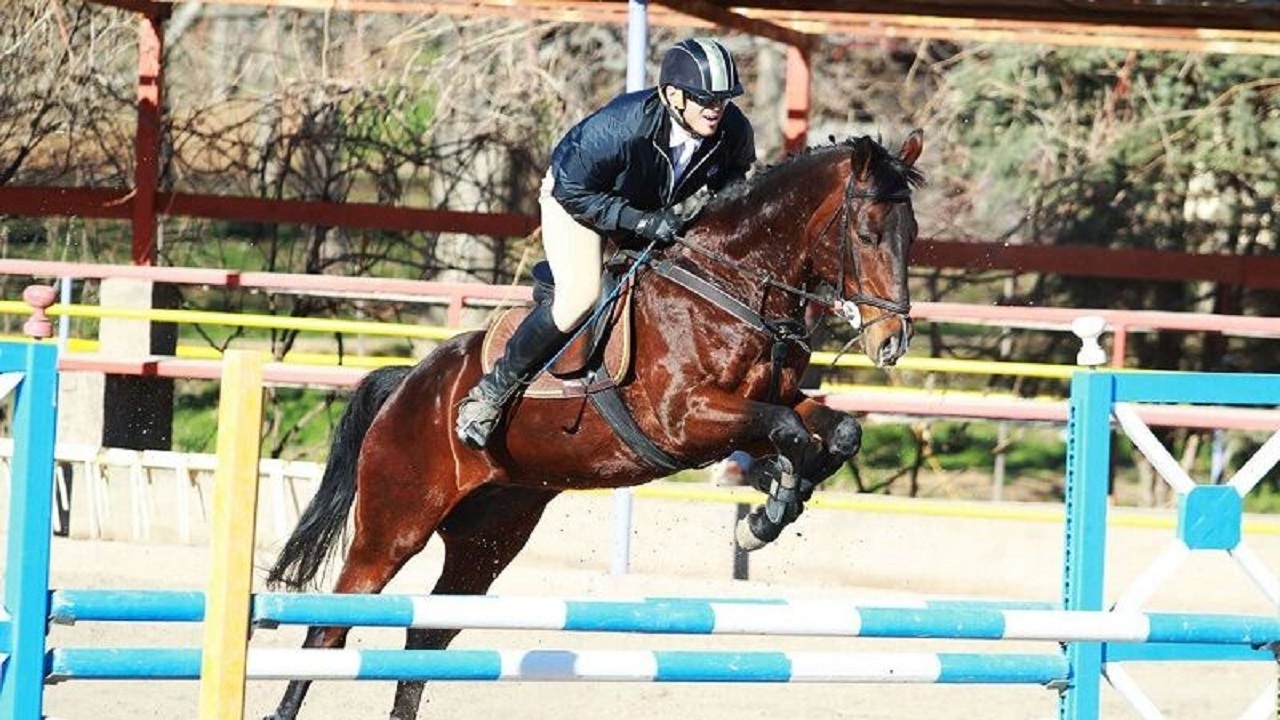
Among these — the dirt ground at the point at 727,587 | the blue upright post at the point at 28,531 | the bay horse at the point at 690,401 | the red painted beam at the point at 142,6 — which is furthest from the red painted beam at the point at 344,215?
the blue upright post at the point at 28,531

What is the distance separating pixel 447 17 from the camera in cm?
1280

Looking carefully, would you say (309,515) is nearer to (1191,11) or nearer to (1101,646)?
(1101,646)

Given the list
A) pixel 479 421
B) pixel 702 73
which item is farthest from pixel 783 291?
pixel 479 421

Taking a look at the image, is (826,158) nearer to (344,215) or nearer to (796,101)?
(796,101)

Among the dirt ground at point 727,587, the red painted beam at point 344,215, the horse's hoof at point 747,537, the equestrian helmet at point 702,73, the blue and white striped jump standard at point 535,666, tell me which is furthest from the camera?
the red painted beam at point 344,215

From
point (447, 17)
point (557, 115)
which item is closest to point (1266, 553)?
point (557, 115)

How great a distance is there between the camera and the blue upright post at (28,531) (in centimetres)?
347

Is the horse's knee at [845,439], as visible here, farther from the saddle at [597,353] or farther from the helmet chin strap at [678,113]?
the helmet chin strap at [678,113]

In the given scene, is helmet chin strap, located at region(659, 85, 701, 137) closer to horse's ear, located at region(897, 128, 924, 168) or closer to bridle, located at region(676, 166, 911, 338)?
bridle, located at region(676, 166, 911, 338)

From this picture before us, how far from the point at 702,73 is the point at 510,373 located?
97cm

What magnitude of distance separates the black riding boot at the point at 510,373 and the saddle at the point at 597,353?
4 centimetres

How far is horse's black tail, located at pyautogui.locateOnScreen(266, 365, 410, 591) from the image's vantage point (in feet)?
18.4

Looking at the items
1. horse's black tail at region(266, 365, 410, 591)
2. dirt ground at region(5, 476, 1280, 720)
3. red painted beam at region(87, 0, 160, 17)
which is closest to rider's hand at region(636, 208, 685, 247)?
horse's black tail at region(266, 365, 410, 591)

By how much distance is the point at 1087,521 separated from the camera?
4137 millimetres
